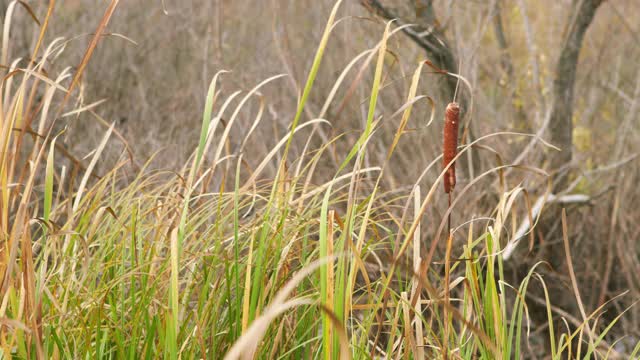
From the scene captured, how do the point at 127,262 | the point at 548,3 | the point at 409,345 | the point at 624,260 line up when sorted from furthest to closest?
the point at 548,3
the point at 624,260
the point at 127,262
the point at 409,345

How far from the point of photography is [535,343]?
3.97 metres

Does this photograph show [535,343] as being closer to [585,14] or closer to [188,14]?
[585,14]

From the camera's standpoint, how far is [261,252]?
157 cm

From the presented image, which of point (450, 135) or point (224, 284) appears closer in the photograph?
point (450, 135)

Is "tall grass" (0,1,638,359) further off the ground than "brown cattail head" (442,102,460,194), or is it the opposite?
"brown cattail head" (442,102,460,194)

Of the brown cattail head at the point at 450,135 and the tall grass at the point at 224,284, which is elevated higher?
the brown cattail head at the point at 450,135

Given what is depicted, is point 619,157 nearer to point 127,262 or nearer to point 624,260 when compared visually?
point 624,260

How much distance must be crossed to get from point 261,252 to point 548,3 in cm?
486

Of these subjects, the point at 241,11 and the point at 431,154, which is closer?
the point at 431,154

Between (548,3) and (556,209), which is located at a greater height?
(548,3)

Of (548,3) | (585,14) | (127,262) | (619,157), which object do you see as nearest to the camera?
(127,262)

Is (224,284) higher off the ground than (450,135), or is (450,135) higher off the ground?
(450,135)

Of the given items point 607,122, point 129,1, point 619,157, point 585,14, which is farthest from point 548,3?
point 129,1

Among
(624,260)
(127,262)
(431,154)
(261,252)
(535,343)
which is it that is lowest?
(535,343)
